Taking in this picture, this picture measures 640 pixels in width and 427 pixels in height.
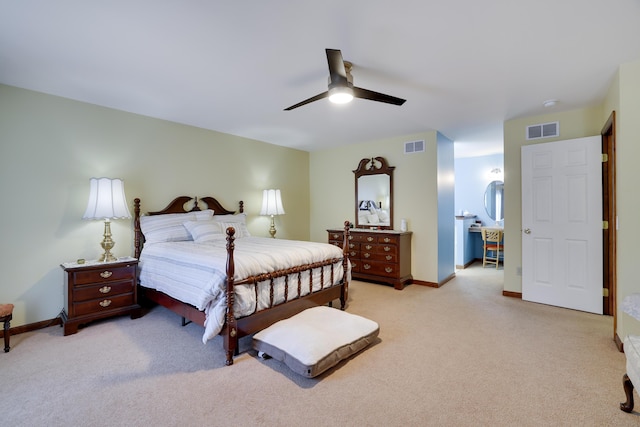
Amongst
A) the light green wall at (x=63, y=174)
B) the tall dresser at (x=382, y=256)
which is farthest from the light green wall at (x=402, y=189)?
the light green wall at (x=63, y=174)

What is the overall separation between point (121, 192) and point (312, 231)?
3.68 metres

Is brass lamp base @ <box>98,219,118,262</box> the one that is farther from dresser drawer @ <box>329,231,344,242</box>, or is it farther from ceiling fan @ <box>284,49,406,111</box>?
dresser drawer @ <box>329,231,344,242</box>

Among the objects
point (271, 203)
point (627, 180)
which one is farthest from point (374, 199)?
point (627, 180)

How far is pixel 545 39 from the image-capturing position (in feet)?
7.23

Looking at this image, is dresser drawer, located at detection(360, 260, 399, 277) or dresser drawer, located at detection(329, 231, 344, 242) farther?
dresser drawer, located at detection(329, 231, 344, 242)

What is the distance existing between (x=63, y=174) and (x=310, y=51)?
3032 millimetres

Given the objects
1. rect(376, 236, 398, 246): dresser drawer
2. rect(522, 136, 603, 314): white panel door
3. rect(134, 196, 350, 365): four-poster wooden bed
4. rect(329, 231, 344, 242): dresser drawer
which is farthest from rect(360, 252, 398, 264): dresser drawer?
rect(522, 136, 603, 314): white panel door

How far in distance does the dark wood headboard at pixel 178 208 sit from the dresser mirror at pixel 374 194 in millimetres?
2153

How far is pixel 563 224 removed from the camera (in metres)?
3.71

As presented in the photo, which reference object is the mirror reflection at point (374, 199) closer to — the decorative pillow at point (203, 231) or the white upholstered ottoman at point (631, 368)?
the decorative pillow at point (203, 231)

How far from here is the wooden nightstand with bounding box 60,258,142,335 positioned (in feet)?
9.71

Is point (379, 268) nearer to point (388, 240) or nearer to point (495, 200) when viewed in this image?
point (388, 240)

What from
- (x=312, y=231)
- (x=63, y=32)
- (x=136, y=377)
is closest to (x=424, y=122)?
(x=312, y=231)

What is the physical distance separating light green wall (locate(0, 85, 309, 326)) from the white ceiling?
0.80 feet
